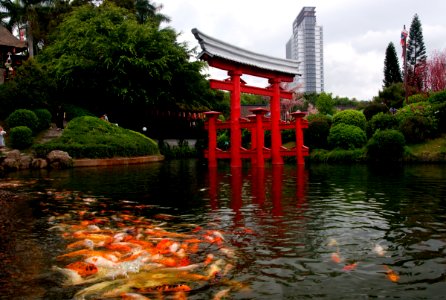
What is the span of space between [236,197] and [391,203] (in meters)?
3.12

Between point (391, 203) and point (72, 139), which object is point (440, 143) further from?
point (72, 139)

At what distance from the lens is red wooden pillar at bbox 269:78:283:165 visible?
61.6ft

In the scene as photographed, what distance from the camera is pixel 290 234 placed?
5.20 m

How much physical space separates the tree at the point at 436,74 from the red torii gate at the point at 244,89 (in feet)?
91.6

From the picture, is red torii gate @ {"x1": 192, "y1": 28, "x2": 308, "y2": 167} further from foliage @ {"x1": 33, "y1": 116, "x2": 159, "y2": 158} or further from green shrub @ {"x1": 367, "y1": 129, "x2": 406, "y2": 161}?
foliage @ {"x1": 33, "y1": 116, "x2": 159, "y2": 158}

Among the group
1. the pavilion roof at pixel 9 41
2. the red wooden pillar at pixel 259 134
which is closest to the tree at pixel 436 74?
the red wooden pillar at pixel 259 134

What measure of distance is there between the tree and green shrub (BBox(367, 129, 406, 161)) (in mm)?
23299

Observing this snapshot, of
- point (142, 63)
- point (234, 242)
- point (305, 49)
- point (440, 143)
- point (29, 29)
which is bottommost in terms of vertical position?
point (234, 242)

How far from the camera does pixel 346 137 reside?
940 inches

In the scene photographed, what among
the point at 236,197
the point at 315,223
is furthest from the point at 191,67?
the point at 315,223

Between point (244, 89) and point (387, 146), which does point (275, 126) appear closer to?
point (244, 89)

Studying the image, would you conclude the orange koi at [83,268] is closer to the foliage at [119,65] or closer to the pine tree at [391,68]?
the foliage at [119,65]

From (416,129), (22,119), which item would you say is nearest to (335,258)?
(416,129)

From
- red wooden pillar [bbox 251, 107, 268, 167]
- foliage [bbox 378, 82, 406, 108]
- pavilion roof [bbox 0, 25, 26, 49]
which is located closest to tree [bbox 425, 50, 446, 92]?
foliage [bbox 378, 82, 406, 108]
